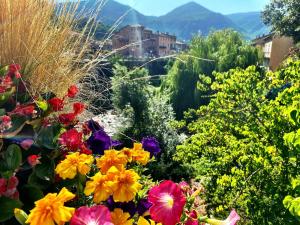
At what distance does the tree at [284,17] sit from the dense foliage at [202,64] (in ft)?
18.7

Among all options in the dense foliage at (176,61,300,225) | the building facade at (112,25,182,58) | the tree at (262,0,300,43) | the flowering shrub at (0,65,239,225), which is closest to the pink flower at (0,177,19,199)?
the flowering shrub at (0,65,239,225)

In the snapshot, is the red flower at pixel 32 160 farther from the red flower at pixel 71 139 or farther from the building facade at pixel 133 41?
the building facade at pixel 133 41

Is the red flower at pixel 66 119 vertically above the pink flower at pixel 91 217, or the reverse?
the red flower at pixel 66 119

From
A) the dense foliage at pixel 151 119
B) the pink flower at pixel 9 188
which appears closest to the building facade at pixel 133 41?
the pink flower at pixel 9 188

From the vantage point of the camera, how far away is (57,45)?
85.3 inches

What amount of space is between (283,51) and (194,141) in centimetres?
3034

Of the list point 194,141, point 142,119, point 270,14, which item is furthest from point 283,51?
point 194,141

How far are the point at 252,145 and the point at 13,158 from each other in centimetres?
126

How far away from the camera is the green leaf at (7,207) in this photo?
116 cm

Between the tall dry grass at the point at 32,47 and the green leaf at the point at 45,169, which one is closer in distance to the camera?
the green leaf at the point at 45,169

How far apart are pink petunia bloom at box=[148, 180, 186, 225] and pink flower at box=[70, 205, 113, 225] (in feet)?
0.45

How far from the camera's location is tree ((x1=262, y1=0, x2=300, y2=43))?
2270 cm

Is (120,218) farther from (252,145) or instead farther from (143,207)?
(252,145)

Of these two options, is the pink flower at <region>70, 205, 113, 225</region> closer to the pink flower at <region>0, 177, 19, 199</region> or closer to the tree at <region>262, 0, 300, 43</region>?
the pink flower at <region>0, 177, 19, 199</region>
